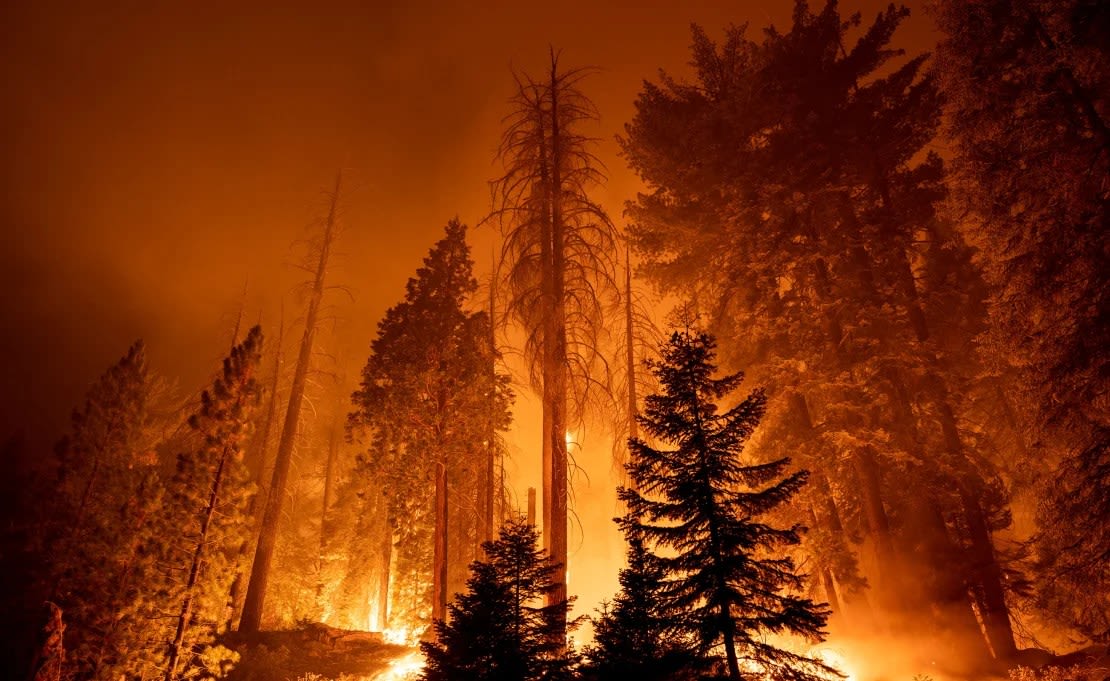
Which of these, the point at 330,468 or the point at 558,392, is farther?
the point at 330,468

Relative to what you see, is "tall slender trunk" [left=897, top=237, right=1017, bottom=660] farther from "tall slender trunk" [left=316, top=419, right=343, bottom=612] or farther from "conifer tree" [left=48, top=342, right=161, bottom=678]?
"tall slender trunk" [left=316, top=419, right=343, bottom=612]

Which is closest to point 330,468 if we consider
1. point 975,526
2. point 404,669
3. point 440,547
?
point 440,547

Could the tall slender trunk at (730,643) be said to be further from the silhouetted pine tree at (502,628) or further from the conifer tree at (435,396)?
the conifer tree at (435,396)

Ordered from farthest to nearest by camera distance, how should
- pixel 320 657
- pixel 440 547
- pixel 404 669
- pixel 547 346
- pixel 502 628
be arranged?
pixel 320 657
pixel 440 547
pixel 404 669
pixel 547 346
pixel 502 628

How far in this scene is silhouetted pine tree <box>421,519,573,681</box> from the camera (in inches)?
271

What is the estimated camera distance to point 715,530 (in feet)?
20.6

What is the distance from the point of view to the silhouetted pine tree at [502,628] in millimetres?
6883

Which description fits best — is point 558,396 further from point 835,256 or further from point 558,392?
point 835,256

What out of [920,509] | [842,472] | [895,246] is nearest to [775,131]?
[895,246]

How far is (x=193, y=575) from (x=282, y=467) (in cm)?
690

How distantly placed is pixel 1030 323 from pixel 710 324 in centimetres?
822

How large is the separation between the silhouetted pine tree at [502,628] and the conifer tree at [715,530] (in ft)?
6.42

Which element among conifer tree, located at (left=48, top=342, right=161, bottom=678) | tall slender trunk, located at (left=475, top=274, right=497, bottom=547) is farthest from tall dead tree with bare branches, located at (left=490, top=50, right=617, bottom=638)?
conifer tree, located at (left=48, top=342, right=161, bottom=678)

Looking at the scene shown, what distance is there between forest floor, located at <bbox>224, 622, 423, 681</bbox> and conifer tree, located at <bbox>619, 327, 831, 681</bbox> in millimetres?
12130
